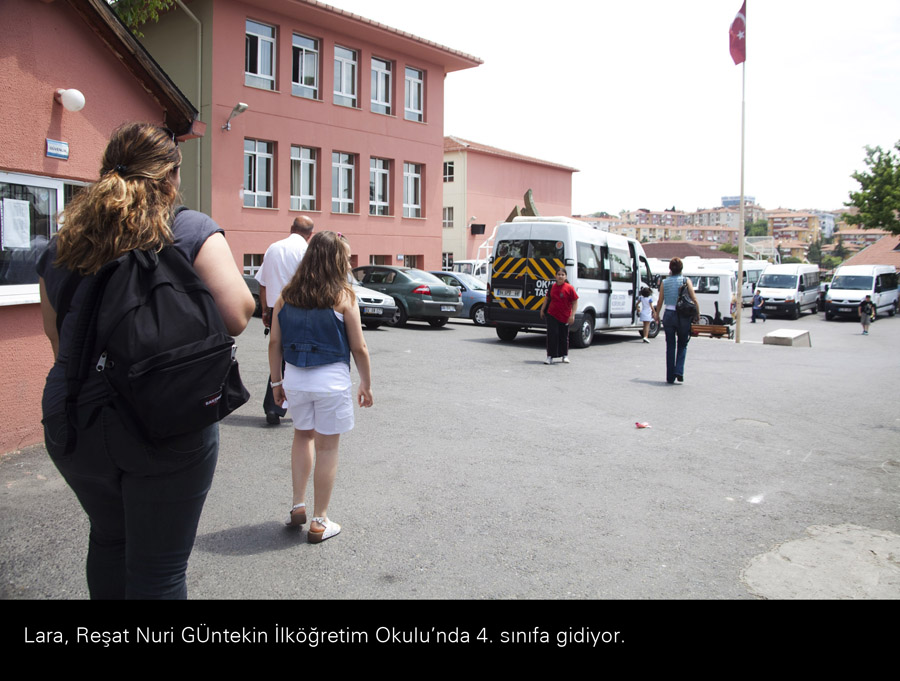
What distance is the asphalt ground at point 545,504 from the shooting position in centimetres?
395

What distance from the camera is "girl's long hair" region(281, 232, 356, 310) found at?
4.39 metres

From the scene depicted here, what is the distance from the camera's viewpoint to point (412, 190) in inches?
1234

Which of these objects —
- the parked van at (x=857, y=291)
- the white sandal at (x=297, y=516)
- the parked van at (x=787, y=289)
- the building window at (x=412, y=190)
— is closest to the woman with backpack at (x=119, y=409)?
the white sandal at (x=297, y=516)

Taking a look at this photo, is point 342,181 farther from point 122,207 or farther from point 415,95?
point 122,207

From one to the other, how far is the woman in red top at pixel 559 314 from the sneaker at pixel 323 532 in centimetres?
906

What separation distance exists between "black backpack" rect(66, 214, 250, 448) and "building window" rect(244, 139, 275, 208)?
2441cm

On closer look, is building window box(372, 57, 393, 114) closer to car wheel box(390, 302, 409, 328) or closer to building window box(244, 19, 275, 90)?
building window box(244, 19, 275, 90)

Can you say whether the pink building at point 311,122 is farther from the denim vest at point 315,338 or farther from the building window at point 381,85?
the denim vest at point 315,338

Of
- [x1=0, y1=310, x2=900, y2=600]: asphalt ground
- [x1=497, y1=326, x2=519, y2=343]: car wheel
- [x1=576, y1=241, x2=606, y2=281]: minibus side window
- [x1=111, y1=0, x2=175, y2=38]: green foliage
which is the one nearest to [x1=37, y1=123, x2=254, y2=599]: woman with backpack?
[x1=0, y1=310, x2=900, y2=600]: asphalt ground

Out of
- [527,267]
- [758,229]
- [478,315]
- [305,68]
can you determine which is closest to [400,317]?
[478,315]

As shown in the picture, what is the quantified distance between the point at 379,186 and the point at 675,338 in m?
20.4
